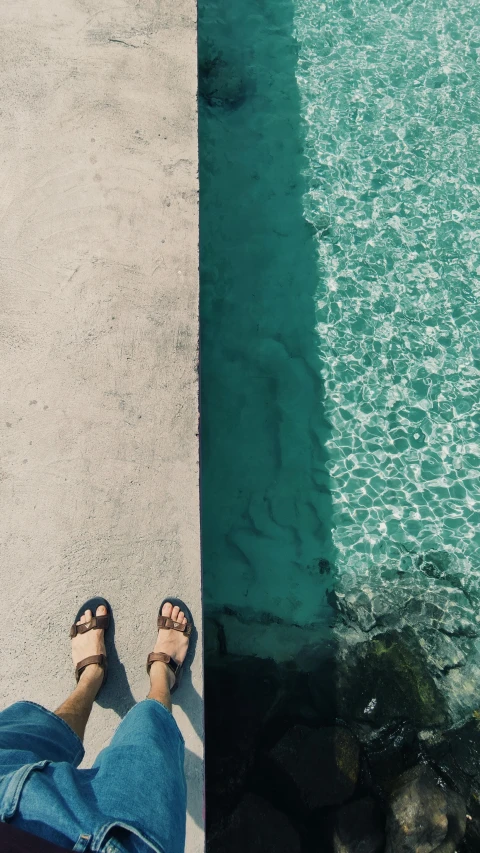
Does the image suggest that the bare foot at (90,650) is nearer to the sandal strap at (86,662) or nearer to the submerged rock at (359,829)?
the sandal strap at (86,662)

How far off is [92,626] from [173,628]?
410 millimetres

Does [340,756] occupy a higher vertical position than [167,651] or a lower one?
lower

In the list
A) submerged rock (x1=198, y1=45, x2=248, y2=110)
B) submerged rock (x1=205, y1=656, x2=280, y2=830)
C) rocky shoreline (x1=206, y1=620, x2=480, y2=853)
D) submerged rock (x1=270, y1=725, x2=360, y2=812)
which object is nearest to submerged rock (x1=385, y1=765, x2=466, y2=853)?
rocky shoreline (x1=206, y1=620, x2=480, y2=853)

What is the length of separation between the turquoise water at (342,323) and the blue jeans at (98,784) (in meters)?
1.70

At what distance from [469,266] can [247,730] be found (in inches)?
157

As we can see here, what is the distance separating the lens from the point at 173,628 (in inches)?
125

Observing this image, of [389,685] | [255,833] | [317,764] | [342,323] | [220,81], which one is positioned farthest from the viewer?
[220,81]

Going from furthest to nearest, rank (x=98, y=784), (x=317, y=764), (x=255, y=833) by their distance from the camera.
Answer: (x=317, y=764)
(x=255, y=833)
(x=98, y=784)

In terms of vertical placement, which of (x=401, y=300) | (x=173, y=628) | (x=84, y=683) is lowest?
(x=84, y=683)

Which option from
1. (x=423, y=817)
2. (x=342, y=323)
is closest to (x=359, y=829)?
(x=423, y=817)

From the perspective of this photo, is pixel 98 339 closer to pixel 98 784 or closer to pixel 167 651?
pixel 167 651

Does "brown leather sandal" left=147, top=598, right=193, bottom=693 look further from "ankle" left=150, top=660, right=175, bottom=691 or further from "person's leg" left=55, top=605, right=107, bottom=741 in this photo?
"person's leg" left=55, top=605, right=107, bottom=741

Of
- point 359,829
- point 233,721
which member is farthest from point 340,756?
point 233,721

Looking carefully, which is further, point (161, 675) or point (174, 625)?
point (174, 625)
